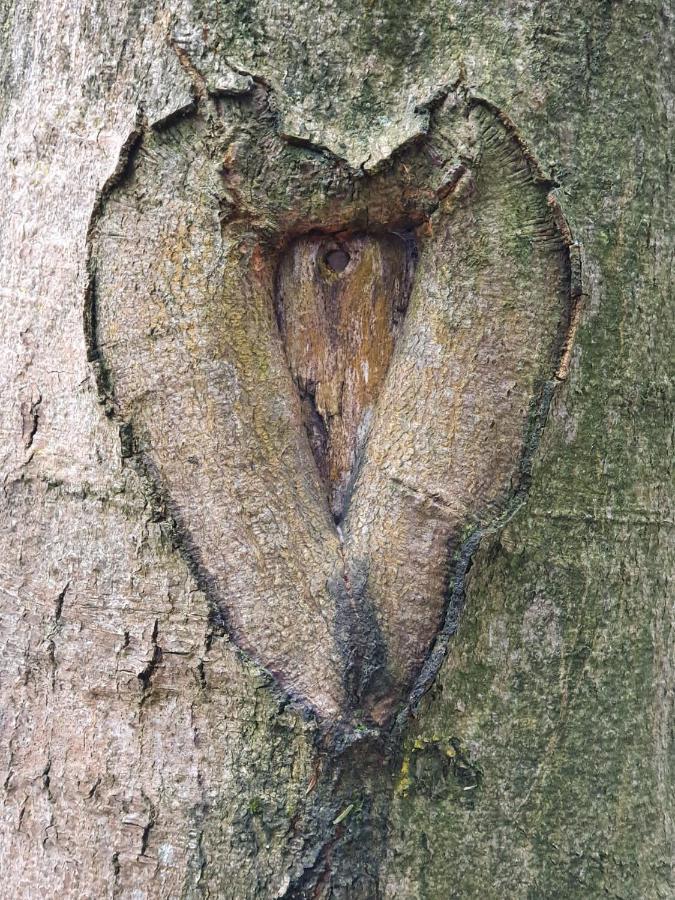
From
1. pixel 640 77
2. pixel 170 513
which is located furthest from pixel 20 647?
pixel 640 77

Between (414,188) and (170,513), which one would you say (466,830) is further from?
(414,188)

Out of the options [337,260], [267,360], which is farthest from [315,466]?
[337,260]

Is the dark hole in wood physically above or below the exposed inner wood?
above

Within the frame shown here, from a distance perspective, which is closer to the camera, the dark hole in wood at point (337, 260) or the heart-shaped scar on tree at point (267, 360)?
the heart-shaped scar on tree at point (267, 360)

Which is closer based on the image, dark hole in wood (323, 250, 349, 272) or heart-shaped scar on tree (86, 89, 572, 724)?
heart-shaped scar on tree (86, 89, 572, 724)

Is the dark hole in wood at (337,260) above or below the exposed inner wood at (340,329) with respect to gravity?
above
